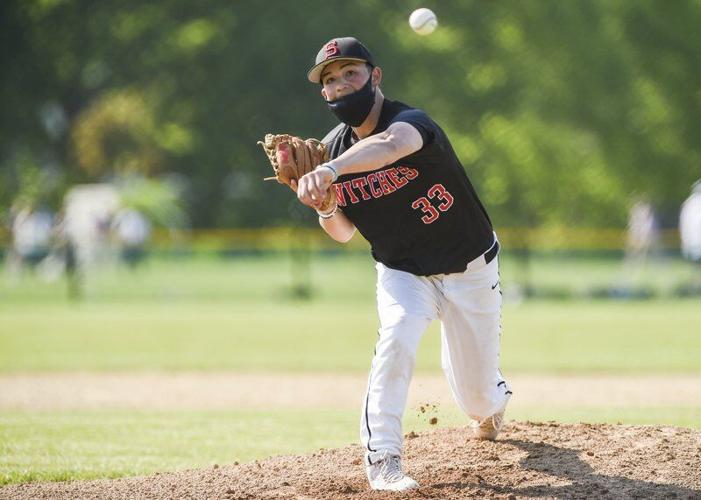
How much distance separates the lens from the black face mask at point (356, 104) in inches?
197

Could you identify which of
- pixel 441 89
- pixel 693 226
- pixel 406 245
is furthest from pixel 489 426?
pixel 441 89

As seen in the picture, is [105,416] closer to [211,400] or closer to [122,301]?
[211,400]

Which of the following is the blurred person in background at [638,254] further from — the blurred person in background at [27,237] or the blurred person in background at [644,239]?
the blurred person in background at [27,237]

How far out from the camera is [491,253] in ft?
17.6

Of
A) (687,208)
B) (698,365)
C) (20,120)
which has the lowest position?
(698,365)

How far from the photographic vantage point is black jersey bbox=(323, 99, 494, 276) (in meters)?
5.02

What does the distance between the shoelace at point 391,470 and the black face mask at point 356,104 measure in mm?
1655

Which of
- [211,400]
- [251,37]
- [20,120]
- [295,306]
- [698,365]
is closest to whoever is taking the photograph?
[211,400]

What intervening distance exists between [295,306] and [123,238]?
9229mm

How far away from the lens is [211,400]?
938cm

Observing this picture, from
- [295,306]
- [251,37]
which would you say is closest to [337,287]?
[295,306]

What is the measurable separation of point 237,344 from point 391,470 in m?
9.36

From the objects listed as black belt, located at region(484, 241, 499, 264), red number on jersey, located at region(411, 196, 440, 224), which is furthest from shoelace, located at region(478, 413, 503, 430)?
red number on jersey, located at region(411, 196, 440, 224)

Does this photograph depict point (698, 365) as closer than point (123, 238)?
Yes
